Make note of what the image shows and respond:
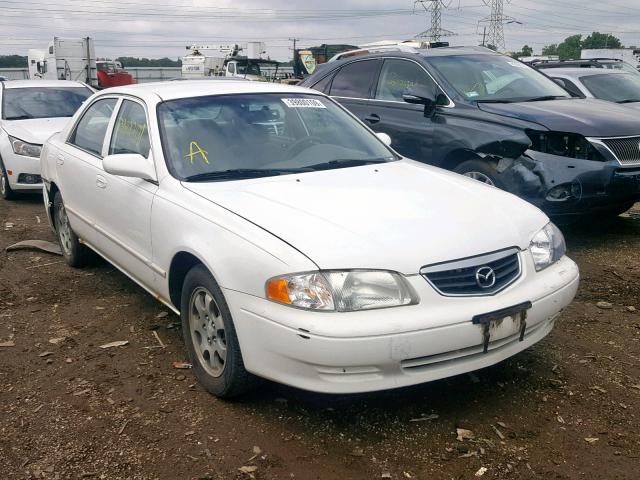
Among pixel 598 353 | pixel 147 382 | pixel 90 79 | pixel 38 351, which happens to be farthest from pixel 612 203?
pixel 90 79

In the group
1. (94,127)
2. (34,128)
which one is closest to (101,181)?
(94,127)

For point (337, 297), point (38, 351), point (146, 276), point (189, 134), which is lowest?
point (38, 351)

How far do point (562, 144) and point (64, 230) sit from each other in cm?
433

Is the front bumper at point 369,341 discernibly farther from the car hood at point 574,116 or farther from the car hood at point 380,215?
the car hood at point 574,116

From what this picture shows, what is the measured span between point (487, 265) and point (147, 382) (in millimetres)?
1912

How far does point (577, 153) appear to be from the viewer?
5.61 meters

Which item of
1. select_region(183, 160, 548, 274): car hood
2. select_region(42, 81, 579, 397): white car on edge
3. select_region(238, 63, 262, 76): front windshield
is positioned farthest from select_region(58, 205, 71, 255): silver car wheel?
select_region(238, 63, 262, 76): front windshield

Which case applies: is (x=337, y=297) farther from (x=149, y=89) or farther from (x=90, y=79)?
(x=90, y=79)

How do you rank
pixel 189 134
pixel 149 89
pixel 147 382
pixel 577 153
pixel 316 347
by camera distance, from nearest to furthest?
pixel 316 347 < pixel 147 382 < pixel 189 134 < pixel 149 89 < pixel 577 153

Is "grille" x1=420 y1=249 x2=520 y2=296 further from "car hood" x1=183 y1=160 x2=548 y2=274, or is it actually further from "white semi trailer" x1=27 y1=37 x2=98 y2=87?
"white semi trailer" x1=27 y1=37 x2=98 y2=87

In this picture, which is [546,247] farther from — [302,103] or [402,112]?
[402,112]

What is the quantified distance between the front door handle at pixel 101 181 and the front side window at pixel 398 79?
3320mm

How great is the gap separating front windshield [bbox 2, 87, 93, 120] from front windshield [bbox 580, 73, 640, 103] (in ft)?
24.1

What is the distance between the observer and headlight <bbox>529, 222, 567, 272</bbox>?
3334 mm
